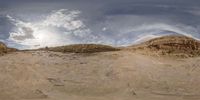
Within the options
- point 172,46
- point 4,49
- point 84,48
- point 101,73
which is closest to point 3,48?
point 4,49

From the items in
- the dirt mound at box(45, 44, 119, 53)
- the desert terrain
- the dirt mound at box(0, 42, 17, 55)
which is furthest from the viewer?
the dirt mound at box(45, 44, 119, 53)

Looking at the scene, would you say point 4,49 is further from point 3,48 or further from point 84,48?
point 84,48

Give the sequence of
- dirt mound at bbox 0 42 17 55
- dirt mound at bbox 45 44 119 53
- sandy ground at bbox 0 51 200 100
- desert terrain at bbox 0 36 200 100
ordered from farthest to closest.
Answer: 1. dirt mound at bbox 45 44 119 53
2. dirt mound at bbox 0 42 17 55
3. desert terrain at bbox 0 36 200 100
4. sandy ground at bbox 0 51 200 100

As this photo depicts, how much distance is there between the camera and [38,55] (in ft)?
107

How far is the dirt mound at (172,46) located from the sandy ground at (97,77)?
4.42 ft

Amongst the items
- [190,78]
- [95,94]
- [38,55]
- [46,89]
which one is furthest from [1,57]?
[190,78]

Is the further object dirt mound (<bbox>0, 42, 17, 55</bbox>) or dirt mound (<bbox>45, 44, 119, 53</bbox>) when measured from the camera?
dirt mound (<bbox>45, 44, 119, 53</bbox>)

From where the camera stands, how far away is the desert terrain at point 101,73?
2766 cm

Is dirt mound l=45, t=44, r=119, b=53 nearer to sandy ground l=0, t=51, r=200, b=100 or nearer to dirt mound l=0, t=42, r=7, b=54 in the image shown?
sandy ground l=0, t=51, r=200, b=100

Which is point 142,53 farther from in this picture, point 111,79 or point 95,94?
point 95,94

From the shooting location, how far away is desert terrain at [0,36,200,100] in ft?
90.7

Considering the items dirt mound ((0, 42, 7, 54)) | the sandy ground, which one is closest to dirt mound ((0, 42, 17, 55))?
dirt mound ((0, 42, 7, 54))

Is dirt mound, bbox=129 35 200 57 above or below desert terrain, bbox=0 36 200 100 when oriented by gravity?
above

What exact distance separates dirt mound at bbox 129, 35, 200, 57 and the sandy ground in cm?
135
